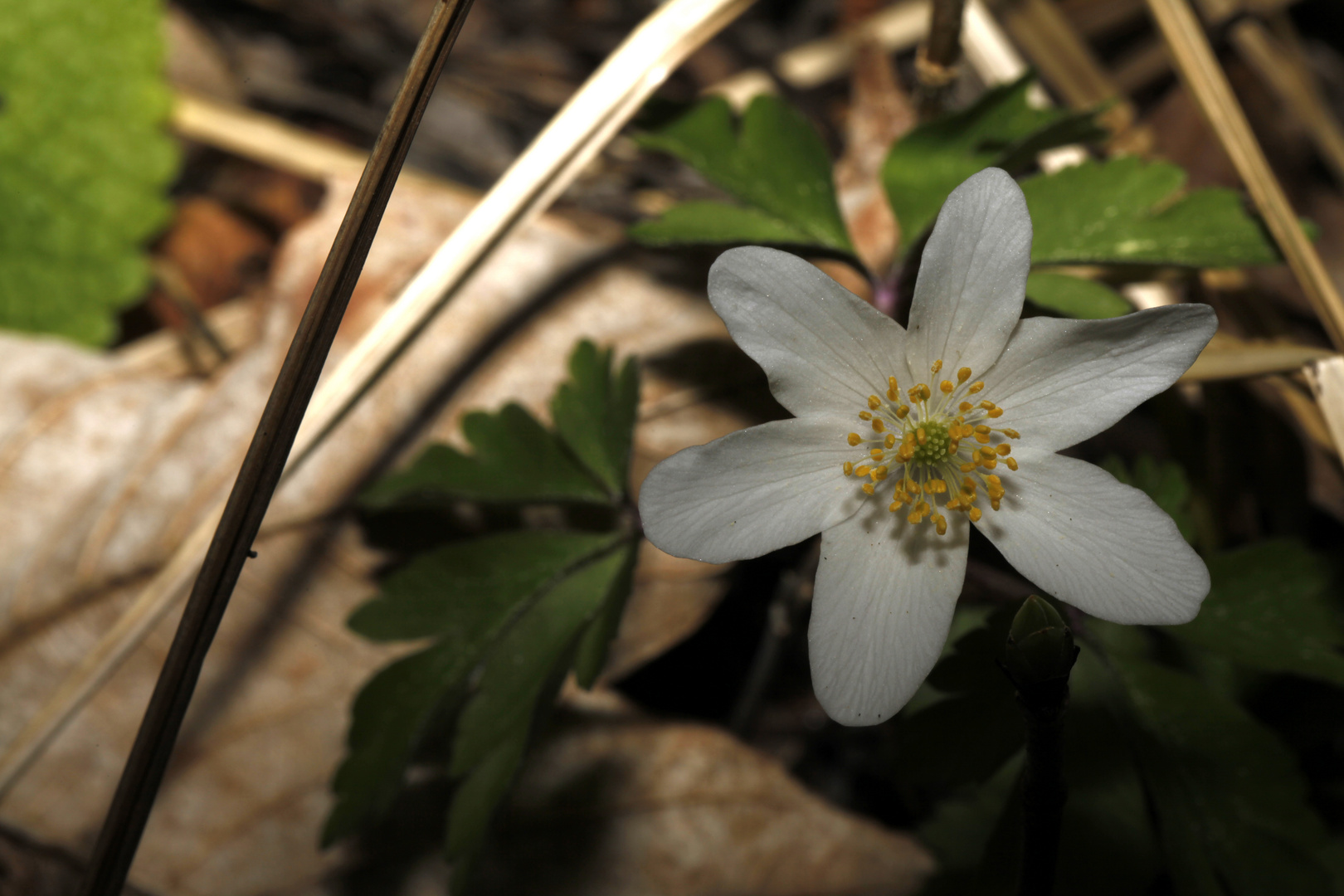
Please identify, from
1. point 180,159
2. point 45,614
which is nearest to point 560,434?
point 45,614

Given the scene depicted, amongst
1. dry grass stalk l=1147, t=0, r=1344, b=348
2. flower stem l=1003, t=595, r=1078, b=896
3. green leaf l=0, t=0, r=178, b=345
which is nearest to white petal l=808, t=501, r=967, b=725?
flower stem l=1003, t=595, r=1078, b=896

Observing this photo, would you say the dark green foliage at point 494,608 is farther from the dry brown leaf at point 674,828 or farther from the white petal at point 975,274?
the white petal at point 975,274

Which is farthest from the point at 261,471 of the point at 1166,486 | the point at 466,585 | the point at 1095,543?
the point at 1166,486

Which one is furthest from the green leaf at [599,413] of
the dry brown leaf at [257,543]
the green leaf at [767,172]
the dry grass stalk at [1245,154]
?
the dry grass stalk at [1245,154]

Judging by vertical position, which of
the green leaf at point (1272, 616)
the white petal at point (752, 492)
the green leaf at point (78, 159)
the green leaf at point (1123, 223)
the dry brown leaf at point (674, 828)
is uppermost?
the green leaf at point (78, 159)

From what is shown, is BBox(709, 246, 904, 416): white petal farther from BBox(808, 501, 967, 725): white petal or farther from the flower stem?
the flower stem

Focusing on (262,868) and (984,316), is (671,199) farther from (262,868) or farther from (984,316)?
(262,868)

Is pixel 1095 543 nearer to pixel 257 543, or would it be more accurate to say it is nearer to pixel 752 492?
pixel 752 492
